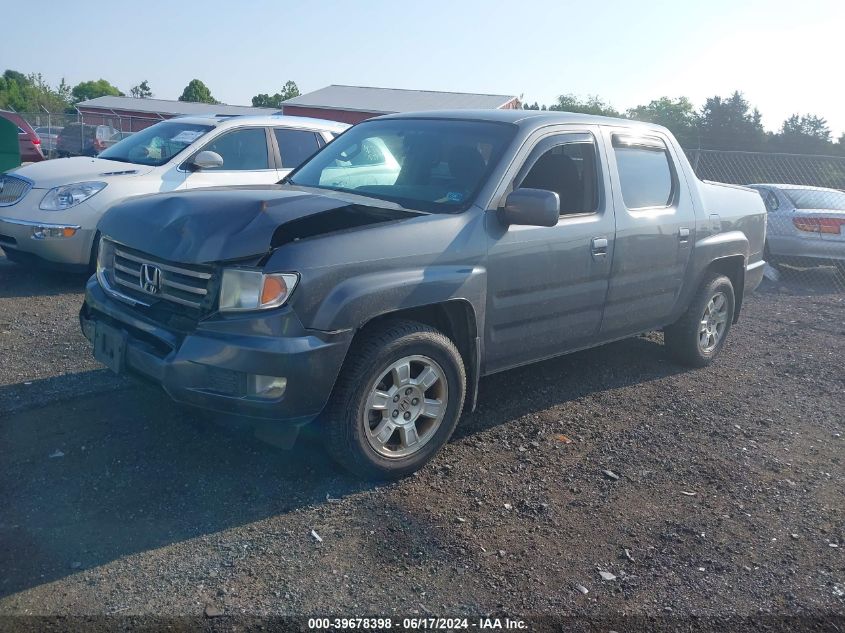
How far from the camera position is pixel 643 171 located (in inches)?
229

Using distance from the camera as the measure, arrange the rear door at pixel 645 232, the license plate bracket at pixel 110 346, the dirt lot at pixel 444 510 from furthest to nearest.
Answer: the rear door at pixel 645 232
the license plate bracket at pixel 110 346
the dirt lot at pixel 444 510

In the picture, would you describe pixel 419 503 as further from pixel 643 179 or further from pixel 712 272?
pixel 712 272

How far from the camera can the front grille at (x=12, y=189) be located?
310 inches

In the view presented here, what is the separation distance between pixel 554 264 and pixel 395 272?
1263mm

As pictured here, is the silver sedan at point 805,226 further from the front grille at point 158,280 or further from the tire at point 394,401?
the front grille at point 158,280

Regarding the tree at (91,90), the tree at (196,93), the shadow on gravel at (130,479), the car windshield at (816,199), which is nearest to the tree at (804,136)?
the car windshield at (816,199)

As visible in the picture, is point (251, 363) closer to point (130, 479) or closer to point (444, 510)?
point (130, 479)

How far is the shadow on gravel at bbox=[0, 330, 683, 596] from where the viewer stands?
347cm

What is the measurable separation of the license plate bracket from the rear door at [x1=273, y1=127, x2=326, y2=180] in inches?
192

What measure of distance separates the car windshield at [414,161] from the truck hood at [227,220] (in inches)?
13.3

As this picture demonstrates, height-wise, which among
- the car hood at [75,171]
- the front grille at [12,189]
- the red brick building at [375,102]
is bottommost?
the front grille at [12,189]

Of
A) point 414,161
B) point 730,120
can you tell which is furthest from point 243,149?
point 730,120

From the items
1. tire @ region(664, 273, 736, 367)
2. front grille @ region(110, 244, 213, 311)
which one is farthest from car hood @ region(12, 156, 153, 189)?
tire @ region(664, 273, 736, 367)

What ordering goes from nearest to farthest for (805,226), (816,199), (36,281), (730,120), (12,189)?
(12,189), (36,281), (805,226), (816,199), (730,120)
